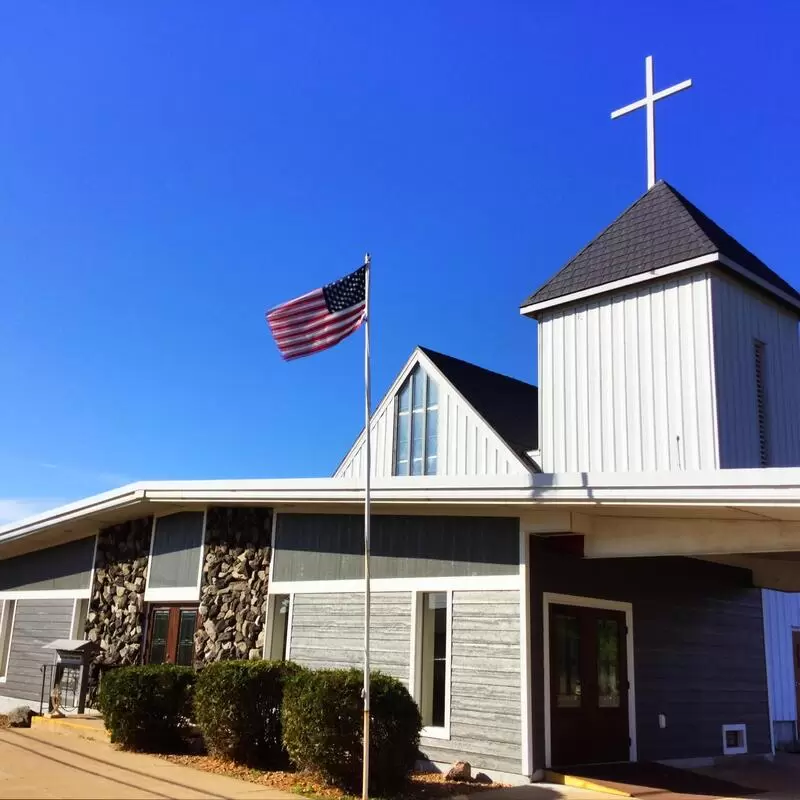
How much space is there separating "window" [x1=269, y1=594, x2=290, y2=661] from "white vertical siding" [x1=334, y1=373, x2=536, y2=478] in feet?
15.2

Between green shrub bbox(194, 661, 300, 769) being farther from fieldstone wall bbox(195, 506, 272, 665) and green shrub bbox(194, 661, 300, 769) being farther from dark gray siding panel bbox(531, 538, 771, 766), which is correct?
dark gray siding panel bbox(531, 538, 771, 766)

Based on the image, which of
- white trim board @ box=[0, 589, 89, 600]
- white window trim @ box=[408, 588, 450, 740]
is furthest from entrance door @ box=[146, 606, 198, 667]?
white window trim @ box=[408, 588, 450, 740]

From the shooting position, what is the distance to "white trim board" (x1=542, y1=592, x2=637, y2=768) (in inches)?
414

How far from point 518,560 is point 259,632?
4440 millimetres

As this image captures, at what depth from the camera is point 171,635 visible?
14.4 metres

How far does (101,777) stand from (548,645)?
516cm

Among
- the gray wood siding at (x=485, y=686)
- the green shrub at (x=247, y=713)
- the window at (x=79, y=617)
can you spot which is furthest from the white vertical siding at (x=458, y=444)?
the green shrub at (x=247, y=713)

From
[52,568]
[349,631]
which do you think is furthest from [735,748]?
[52,568]

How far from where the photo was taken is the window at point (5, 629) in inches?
728

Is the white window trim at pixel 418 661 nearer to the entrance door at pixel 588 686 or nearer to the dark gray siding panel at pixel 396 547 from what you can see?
the dark gray siding panel at pixel 396 547

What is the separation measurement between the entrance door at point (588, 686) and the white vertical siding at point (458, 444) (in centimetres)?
589

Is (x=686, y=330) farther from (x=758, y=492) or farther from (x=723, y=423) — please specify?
(x=758, y=492)

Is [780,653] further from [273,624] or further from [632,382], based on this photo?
[273,624]

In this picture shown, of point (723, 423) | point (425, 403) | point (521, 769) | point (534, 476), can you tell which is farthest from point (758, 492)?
point (425, 403)
